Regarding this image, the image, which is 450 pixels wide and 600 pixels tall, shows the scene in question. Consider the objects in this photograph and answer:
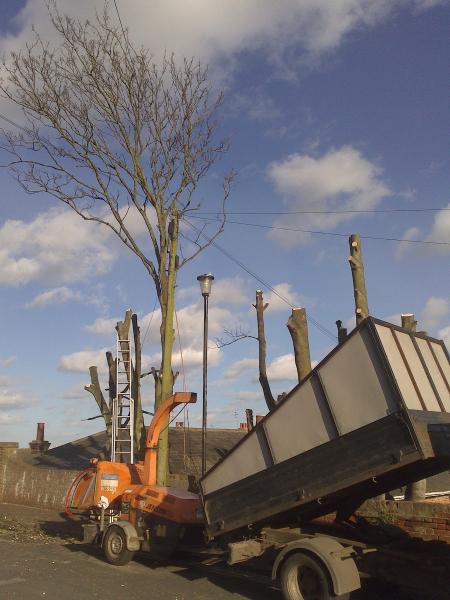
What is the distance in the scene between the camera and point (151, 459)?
394 inches

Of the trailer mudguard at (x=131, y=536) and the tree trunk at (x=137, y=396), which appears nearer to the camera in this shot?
the trailer mudguard at (x=131, y=536)

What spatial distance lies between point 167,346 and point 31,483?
7786 mm

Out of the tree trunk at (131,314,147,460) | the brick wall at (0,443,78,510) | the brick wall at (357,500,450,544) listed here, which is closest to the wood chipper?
the brick wall at (357,500,450,544)

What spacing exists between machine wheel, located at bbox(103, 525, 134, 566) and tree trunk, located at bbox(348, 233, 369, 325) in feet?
20.5

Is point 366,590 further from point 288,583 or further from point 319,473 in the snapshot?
point 319,473

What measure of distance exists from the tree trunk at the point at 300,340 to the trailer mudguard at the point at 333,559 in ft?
20.7

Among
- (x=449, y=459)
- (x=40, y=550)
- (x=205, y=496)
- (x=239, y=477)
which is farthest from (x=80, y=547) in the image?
(x=449, y=459)

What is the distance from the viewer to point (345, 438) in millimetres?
6199

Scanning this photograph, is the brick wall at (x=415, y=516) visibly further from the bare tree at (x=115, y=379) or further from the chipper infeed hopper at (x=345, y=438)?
the bare tree at (x=115, y=379)

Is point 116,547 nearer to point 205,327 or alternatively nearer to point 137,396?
point 205,327

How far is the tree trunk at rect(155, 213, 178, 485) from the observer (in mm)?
13156

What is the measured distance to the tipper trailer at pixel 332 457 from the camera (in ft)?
19.5

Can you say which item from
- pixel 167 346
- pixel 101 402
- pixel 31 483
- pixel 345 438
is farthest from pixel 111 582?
pixel 31 483

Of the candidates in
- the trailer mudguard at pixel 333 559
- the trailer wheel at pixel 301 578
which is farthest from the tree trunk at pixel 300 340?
the trailer wheel at pixel 301 578
